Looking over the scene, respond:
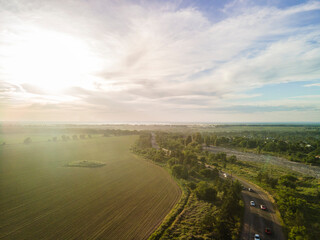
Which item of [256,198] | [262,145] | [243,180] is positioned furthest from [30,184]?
[262,145]

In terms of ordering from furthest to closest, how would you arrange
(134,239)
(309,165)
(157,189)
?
(309,165) < (157,189) < (134,239)

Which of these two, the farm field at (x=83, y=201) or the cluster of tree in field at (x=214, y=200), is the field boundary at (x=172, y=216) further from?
the cluster of tree in field at (x=214, y=200)

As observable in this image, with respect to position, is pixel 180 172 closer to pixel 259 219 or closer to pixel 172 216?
pixel 172 216

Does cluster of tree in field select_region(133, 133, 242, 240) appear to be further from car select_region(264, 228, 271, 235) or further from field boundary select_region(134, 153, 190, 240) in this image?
car select_region(264, 228, 271, 235)

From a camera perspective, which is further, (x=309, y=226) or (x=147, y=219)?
(x=147, y=219)

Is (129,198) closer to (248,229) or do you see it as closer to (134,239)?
(134,239)

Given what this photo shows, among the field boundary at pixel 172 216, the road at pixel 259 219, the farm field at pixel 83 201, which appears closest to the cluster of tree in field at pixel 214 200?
the road at pixel 259 219

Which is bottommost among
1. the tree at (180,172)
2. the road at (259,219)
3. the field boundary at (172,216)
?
the road at (259,219)

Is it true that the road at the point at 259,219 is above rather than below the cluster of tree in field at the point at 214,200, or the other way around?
below
